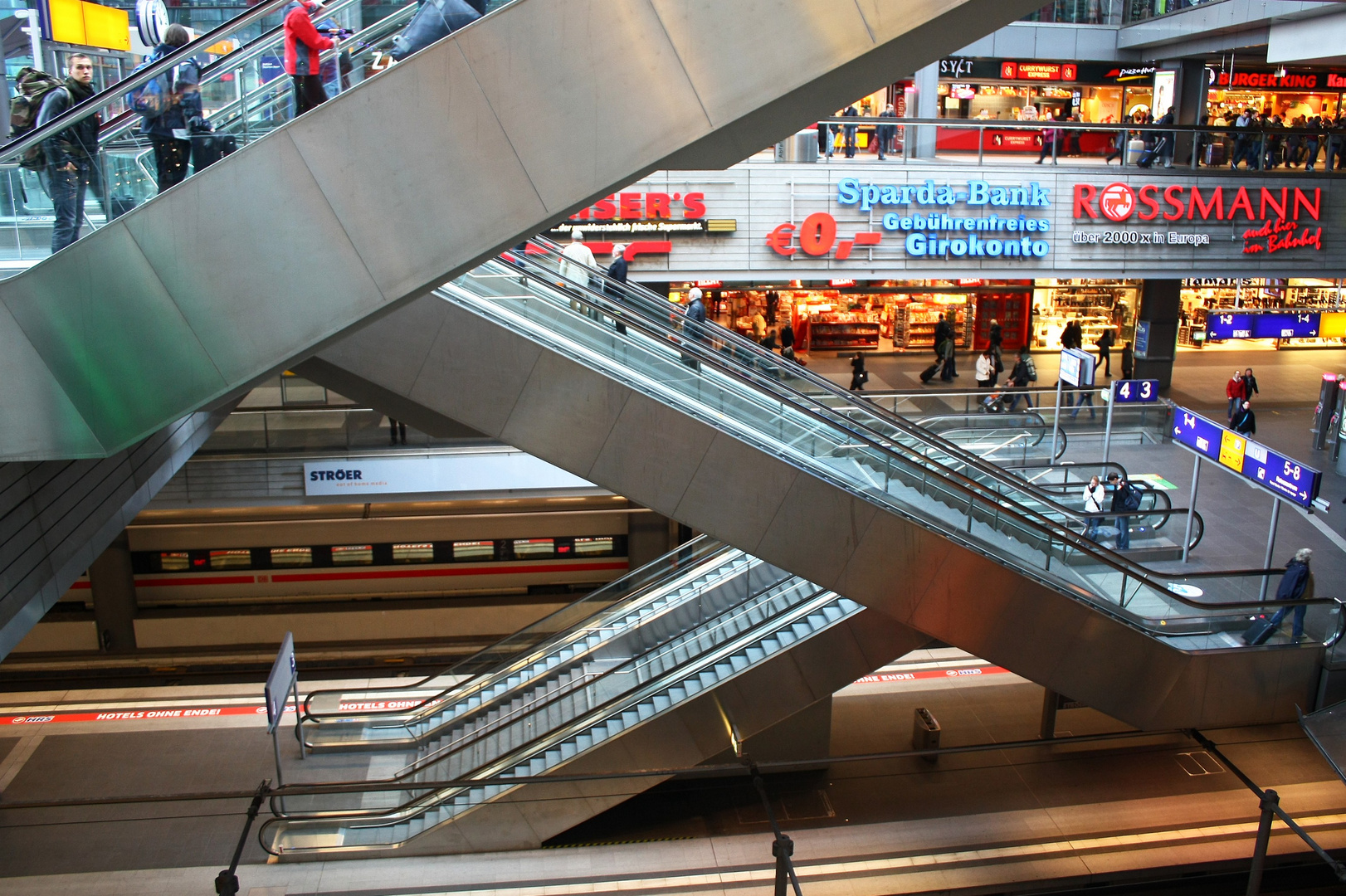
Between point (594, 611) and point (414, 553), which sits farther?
point (414, 553)

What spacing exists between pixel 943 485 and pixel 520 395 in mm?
3888

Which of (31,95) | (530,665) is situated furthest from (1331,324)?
(31,95)

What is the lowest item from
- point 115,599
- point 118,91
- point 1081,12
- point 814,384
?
point 115,599

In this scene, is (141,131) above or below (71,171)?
above

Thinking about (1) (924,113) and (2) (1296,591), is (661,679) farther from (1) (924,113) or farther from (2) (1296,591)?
→ (1) (924,113)

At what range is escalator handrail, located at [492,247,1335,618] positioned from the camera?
27.2 ft

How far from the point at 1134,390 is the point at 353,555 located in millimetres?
11866

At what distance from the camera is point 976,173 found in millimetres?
17922

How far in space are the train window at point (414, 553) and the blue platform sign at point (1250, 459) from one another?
35.5ft

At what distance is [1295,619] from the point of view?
9.84 meters

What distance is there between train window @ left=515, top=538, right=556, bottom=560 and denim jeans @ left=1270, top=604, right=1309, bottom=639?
10.1 metres

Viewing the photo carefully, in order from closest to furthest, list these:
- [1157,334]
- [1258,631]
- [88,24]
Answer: [1258,631] → [88,24] → [1157,334]

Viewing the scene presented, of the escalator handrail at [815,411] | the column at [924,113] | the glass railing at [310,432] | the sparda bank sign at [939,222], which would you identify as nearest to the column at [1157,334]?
the sparda bank sign at [939,222]

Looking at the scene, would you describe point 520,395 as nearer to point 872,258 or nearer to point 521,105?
point 521,105
